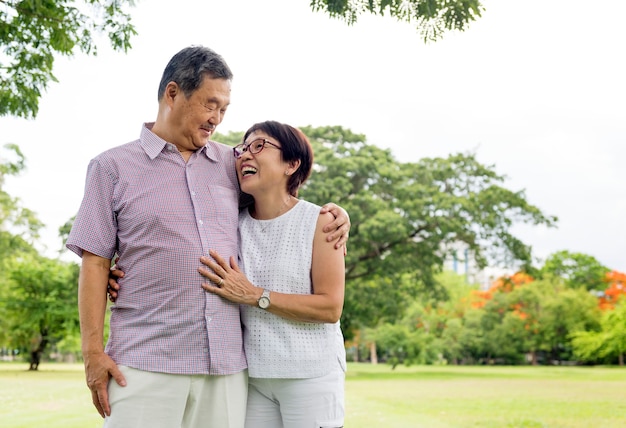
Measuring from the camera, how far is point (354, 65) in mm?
16109

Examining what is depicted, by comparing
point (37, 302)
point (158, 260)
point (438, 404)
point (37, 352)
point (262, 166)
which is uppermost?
point (37, 302)

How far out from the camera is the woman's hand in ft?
5.52

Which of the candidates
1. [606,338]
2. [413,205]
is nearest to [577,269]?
[606,338]

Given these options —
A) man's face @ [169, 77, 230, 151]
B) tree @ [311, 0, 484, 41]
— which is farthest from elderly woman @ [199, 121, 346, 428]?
tree @ [311, 0, 484, 41]

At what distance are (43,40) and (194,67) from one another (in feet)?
8.34

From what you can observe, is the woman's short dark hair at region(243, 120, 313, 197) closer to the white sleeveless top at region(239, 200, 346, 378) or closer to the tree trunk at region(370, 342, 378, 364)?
the white sleeveless top at region(239, 200, 346, 378)

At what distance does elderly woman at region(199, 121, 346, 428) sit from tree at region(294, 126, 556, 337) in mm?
10380

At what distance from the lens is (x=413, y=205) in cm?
1254

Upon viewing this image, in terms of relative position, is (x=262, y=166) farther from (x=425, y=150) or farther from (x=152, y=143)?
(x=425, y=150)

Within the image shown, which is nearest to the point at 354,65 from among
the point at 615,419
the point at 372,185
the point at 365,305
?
the point at 372,185

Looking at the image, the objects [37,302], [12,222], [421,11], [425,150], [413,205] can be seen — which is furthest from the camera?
[425,150]

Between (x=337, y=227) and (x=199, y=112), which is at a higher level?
(x=199, y=112)

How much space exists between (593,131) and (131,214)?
2618 cm

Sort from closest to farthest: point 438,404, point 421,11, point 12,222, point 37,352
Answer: point 421,11 < point 438,404 < point 12,222 < point 37,352
